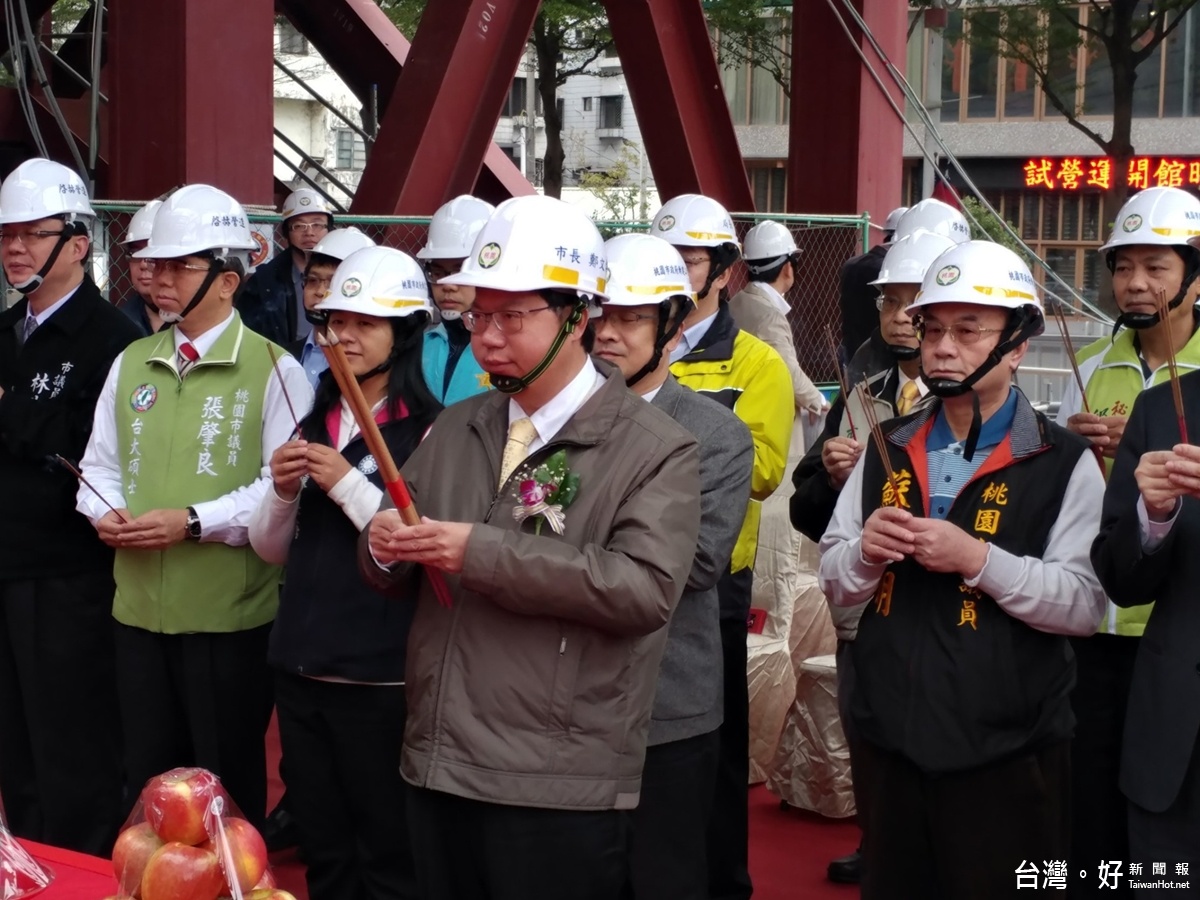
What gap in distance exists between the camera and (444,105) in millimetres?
8609

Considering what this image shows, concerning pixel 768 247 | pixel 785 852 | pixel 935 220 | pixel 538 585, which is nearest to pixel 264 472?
pixel 538 585

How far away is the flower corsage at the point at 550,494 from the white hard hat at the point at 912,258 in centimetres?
228

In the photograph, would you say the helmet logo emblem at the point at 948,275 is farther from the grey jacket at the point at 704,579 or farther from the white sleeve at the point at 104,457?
the white sleeve at the point at 104,457

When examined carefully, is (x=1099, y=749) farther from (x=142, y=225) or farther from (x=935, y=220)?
(x=142, y=225)

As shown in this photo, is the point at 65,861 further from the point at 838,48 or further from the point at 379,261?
the point at 838,48

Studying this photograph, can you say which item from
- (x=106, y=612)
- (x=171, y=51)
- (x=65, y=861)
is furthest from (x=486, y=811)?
(x=171, y=51)

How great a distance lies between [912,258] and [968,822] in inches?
82.7

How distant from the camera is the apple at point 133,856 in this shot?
2.62 m

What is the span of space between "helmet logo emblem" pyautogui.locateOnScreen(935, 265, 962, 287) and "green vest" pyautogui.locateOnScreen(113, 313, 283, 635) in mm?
2006

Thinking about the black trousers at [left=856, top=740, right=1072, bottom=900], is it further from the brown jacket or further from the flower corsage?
the flower corsage

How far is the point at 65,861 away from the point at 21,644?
2249 mm

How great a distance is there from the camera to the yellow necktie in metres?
3.31

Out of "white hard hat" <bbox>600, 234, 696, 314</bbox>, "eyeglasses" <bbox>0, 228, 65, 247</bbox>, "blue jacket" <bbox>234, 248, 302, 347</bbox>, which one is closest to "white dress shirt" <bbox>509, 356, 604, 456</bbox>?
"white hard hat" <bbox>600, 234, 696, 314</bbox>

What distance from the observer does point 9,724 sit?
5.36 meters
